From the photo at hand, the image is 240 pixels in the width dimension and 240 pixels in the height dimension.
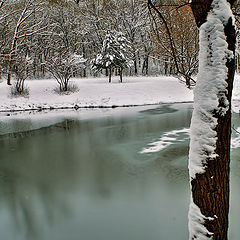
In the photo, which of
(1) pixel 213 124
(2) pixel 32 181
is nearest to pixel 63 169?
(2) pixel 32 181

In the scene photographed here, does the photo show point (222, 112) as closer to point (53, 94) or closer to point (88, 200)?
point (88, 200)

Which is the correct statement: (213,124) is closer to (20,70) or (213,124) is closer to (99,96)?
(99,96)

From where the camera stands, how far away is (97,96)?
2342 centimetres

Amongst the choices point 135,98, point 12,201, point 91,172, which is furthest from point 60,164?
point 135,98

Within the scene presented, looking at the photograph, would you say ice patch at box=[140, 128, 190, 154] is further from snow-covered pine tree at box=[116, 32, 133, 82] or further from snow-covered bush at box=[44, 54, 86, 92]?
snow-covered pine tree at box=[116, 32, 133, 82]

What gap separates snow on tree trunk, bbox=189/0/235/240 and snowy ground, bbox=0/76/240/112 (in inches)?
786

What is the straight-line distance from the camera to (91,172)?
8445 millimetres

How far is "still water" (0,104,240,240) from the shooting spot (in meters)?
5.56

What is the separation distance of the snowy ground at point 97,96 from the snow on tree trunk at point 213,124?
20.0m

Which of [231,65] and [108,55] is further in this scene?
[108,55]

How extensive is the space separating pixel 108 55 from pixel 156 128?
44.3 feet

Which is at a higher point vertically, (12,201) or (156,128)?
(156,128)

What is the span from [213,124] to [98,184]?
5.73m

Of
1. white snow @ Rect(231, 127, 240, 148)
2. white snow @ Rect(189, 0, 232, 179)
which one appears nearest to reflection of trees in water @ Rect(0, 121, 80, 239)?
white snow @ Rect(189, 0, 232, 179)
